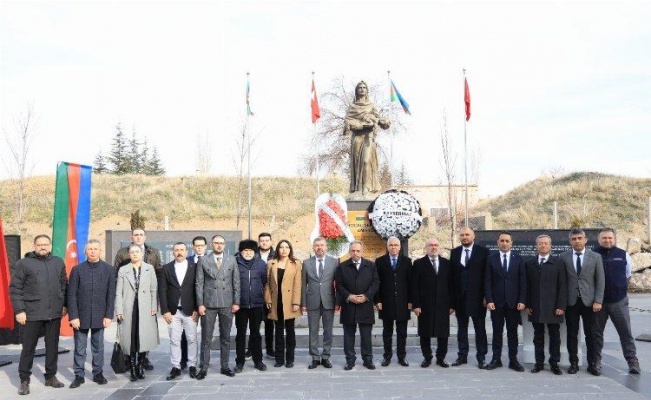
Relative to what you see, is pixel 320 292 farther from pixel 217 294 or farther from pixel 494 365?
pixel 494 365

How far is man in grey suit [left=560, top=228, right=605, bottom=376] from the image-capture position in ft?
26.5

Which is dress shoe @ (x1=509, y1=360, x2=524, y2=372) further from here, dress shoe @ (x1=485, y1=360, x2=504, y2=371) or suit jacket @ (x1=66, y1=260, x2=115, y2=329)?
suit jacket @ (x1=66, y1=260, x2=115, y2=329)

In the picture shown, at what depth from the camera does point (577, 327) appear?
8258mm

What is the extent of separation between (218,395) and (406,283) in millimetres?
3075

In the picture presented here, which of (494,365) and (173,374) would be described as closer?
Answer: (173,374)

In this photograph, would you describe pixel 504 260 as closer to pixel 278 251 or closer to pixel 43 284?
pixel 278 251

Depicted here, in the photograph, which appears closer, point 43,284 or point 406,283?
point 43,284

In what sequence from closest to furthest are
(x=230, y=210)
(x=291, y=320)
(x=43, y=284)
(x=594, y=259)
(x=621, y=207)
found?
(x=43, y=284), (x=594, y=259), (x=291, y=320), (x=621, y=207), (x=230, y=210)

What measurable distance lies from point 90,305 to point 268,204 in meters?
32.8

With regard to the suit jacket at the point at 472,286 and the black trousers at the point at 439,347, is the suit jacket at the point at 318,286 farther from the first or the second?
the suit jacket at the point at 472,286

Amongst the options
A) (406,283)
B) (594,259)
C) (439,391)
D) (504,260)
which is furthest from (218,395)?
(594,259)

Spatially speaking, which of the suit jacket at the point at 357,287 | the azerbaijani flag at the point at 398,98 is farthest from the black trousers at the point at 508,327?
the azerbaijani flag at the point at 398,98

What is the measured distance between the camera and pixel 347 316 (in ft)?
28.2

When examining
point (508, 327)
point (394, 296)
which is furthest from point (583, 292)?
point (394, 296)
